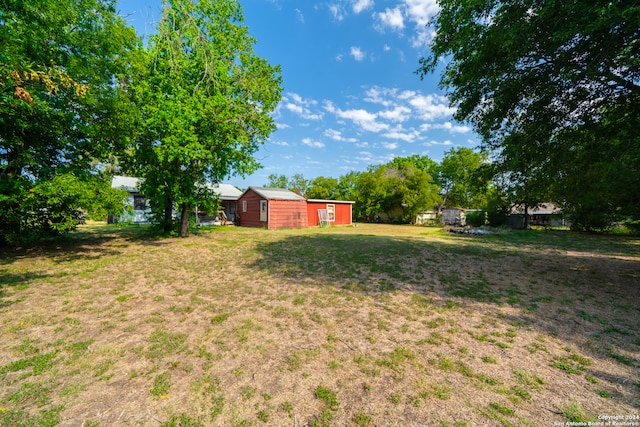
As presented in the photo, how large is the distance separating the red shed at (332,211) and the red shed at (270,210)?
1695 millimetres

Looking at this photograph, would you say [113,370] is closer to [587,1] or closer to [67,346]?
[67,346]

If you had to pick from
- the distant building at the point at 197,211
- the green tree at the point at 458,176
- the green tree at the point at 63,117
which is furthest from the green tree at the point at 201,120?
the green tree at the point at 458,176

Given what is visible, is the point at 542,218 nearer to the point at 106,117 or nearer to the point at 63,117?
the point at 106,117

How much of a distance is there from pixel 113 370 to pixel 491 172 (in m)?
8.52

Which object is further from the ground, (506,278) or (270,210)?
(270,210)

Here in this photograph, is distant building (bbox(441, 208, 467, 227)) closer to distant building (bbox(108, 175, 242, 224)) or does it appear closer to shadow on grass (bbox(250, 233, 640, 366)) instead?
shadow on grass (bbox(250, 233, 640, 366))

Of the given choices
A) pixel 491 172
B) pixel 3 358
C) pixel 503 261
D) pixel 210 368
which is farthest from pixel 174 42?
pixel 503 261

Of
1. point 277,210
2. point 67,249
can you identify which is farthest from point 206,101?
point 277,210

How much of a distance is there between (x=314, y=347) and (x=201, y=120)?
33.2 feet

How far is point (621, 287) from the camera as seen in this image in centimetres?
579

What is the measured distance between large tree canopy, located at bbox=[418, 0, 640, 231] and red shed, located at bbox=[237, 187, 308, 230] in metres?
14.3

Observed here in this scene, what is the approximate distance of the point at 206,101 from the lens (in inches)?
389

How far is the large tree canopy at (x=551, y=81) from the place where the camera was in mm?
4656

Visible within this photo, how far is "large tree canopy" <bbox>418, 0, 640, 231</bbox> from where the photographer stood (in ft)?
15.3
